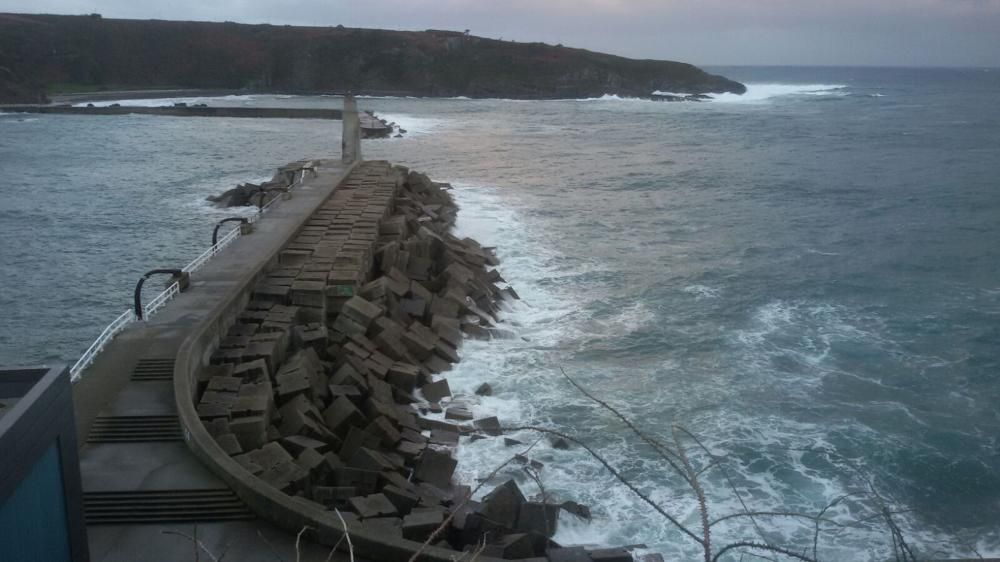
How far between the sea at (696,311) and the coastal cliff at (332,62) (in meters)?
56.9

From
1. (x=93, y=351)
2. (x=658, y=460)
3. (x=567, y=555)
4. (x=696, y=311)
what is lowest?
(x=658, y=460)

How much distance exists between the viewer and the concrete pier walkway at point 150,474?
7.42 meters

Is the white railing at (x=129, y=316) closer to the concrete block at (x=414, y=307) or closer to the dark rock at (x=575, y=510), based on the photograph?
the concrete block at (x=414, y=307)

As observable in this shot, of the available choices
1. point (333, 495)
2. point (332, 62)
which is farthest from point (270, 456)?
point (332, 62)

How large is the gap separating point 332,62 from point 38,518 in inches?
4136

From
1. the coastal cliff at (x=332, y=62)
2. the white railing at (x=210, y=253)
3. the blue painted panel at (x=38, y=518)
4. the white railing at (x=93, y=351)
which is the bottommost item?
the white railing at (x=93, y=351)

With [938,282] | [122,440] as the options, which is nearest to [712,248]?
[938,282]

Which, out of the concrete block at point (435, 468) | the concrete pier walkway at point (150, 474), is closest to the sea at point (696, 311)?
the concrete block at point (435, 468)

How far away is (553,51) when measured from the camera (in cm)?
11344

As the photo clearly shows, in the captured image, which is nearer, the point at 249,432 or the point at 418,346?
the point at 249,432

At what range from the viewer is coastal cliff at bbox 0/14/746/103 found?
99.1 metres

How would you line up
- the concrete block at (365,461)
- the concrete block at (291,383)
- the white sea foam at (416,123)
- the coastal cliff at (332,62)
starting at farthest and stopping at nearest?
the coastal cliff at (332,62)
the white sea foam at (416,123)
the concrete block at (291,383)
the concrete block at (365,461)

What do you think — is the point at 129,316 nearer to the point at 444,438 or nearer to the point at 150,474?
the point at 150,474

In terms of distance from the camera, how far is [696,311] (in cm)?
1809
